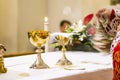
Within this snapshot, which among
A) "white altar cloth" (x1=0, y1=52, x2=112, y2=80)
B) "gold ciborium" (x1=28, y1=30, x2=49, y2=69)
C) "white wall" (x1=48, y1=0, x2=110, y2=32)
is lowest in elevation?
"white altar cloth" (x1=0, y1=52, x2=112, y2=80)

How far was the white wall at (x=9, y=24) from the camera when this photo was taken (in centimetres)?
202

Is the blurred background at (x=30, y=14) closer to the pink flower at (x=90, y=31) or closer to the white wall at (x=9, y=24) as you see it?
the white wall at (x=9, y=24)

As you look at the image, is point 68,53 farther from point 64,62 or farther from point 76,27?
point 64,62

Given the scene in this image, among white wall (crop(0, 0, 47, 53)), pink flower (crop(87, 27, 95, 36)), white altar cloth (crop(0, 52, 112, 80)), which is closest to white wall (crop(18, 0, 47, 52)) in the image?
white wall (crop(0, 0, 47, 53))

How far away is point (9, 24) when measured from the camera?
210 centimetres

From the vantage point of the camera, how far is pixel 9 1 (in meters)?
2.06

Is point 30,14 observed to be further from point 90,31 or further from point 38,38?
point 38,38

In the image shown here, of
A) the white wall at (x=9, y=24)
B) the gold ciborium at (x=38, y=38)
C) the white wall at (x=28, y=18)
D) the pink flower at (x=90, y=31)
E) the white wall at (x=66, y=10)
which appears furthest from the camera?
the white wall at (x=66, y=10)

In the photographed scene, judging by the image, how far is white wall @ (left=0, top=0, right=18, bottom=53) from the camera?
2023 mm

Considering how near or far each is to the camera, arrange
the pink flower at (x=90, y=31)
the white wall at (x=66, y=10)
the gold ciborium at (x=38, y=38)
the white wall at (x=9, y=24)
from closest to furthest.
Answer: the gold ciborium at (x=38, y=38) → the pink flower at (x=90, y=31) → the white wall at (x=9, y=24) → the white wall at (x=66, y=10)

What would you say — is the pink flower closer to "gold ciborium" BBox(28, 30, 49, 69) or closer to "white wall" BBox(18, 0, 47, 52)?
"gold ciborium" BBox(28, 30, 49, 69)

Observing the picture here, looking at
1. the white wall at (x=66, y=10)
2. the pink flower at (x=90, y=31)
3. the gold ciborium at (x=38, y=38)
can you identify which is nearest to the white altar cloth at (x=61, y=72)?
the gold ciborium at (x=38, y=38)

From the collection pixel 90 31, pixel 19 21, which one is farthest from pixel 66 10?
pixel 90 31

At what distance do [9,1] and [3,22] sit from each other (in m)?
0.16
